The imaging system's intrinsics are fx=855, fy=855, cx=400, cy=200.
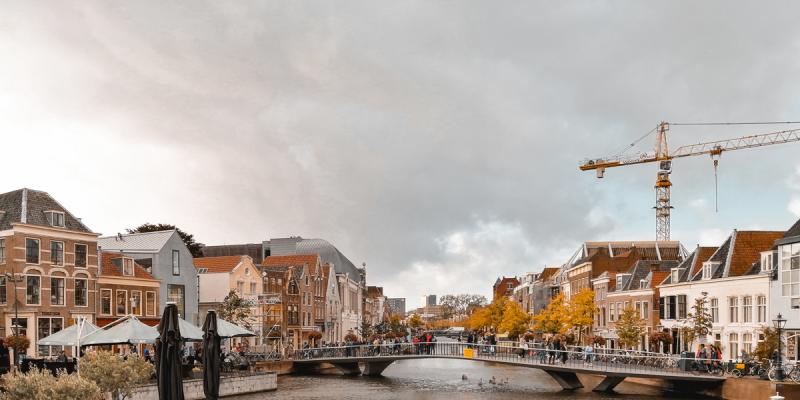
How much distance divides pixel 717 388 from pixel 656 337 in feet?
44.7

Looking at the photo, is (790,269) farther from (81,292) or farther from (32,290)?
(32,290)

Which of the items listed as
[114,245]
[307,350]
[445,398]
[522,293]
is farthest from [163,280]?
[522,293]

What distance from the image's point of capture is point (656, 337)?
62.2m

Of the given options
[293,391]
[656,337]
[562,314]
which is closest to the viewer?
[293,391]

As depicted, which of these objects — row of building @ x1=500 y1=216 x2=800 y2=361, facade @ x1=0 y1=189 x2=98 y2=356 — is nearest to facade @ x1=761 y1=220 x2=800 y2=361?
row of building @ x1=500 y1=216 x2=800 y2=361

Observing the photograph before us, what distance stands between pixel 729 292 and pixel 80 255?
146 feet

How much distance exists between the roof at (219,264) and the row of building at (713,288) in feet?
120

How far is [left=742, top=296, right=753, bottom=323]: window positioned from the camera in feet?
178

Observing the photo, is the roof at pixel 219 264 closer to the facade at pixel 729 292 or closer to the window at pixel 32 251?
the window at pixel 32 251

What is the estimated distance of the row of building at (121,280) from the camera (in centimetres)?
5509

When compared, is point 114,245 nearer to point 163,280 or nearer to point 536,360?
point 163,280

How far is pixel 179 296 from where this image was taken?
73.0 m

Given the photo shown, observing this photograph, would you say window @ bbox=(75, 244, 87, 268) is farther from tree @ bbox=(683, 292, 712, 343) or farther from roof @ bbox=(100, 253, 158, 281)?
tree @ bbox=(683, 292, 712, 343)

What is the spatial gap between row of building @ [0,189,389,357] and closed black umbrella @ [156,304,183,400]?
20.5 meters
